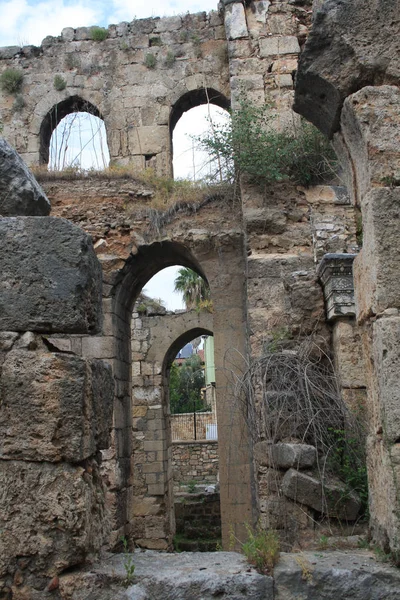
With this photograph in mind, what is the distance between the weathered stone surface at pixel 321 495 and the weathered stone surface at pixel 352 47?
2.77 m

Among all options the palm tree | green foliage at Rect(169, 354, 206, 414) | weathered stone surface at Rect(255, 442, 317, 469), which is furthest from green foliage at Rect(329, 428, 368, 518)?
green foliage at Rect(169, 354, 206, 414)

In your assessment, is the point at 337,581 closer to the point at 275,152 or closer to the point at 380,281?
the point at 380,281

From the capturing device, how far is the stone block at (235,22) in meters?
9.70

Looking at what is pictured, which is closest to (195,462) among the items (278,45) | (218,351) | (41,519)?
(218,351)

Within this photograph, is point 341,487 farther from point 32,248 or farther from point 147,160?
point 147,160

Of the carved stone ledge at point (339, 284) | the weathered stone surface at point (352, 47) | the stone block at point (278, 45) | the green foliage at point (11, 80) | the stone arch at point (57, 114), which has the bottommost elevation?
the carved stone ledge at point (339, 284)

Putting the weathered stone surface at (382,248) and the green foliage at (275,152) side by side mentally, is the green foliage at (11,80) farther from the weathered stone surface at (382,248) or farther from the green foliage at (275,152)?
the weathered stone surface at (382,248)

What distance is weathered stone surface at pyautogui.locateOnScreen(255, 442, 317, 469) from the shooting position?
4.71 m

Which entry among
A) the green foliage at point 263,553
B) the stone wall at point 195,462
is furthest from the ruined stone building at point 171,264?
the stone wall at point 195,462

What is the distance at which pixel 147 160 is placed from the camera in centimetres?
1030

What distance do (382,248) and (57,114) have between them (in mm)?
9327

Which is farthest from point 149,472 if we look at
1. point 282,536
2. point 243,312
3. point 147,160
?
point 282,536

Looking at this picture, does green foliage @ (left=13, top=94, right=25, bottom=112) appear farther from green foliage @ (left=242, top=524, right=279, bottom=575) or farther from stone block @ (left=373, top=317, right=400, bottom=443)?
green foliage @ (left=242, top=524, right=279, bottom=575)

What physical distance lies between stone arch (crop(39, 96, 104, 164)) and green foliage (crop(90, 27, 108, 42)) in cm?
114
